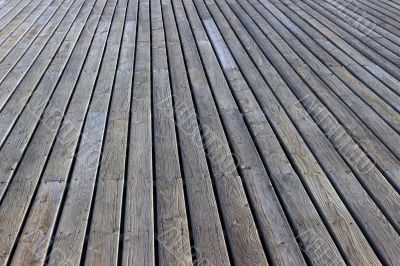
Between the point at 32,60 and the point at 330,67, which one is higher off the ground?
the point at 330,67

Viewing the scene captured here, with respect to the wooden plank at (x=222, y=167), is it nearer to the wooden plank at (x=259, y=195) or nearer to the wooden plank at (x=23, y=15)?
the wooden plank at (x=259, y=195)

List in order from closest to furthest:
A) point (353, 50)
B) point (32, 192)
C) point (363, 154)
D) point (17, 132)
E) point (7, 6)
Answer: point (32, 192)
point (363, 154)
point (17, 132)
point (353, 50)
point (7, 6)

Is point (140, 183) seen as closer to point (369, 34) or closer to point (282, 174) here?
point (282, 174)

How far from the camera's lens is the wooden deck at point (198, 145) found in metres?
1.58

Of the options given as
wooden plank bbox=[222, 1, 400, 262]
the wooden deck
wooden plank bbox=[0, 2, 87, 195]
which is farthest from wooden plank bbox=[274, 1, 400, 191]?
wooden plank bbox=[0, 2, 87, 195]

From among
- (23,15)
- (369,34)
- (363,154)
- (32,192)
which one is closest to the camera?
A: (32,192)

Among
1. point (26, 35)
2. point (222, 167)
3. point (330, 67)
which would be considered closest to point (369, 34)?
point (330, 67)

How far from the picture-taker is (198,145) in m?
2.14

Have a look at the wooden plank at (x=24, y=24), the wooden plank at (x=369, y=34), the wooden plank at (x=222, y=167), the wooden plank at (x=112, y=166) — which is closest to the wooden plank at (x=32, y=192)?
the wooden plank at (x=112, y=166)

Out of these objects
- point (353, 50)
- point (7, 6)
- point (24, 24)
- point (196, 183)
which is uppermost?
point (196, 183)

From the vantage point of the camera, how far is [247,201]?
5.83ft

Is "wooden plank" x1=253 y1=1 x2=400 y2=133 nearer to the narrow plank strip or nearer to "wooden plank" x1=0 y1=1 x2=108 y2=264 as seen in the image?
the narrow plank strip

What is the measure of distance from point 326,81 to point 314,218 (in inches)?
56.6

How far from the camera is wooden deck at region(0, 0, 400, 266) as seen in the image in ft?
5.20
